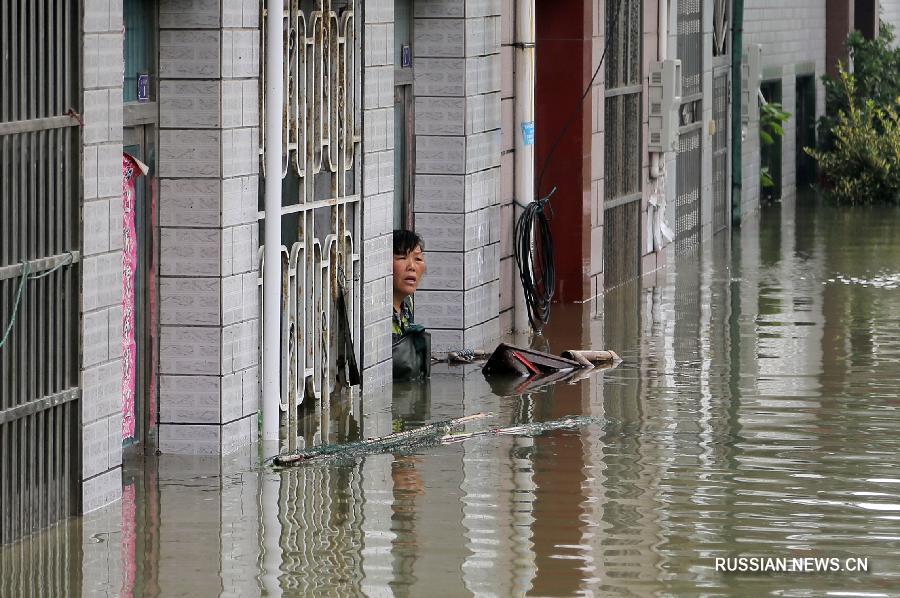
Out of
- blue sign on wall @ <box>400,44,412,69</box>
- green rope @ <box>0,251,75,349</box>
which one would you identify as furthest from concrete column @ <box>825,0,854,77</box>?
green rope @ <box>0,251,75,349</box>

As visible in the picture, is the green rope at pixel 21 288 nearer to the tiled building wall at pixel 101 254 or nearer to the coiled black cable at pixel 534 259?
the tiled building wall at pixel 101 254

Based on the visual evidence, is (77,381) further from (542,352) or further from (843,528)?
(542,352)

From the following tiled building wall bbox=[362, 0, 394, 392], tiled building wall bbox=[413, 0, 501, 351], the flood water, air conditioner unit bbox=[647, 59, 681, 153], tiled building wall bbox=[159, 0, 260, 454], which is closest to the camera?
the flood water

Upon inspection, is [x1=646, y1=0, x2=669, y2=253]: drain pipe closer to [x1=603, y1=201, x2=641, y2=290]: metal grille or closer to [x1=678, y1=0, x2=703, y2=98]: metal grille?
[x1=603, y1=201, x2=641, y2=290]: metal grille

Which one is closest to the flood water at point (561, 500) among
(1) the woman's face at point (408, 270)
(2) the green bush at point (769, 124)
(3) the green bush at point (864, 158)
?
(1) the woman's face at point (408, 270)

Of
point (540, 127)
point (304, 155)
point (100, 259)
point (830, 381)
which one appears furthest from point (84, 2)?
point (540, 127)

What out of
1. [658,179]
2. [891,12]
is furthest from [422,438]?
[891,12]

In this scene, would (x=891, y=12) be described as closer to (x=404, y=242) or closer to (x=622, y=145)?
(x=622, y=145)

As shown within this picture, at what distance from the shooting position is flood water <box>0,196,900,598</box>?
316 inches

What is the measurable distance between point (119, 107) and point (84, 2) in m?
0.57

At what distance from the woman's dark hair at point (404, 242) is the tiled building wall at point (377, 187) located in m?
0.33

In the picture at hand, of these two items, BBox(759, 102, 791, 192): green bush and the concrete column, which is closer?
BBox(759, 102, 791, 192): green bush

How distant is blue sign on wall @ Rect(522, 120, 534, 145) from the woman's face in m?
2.80

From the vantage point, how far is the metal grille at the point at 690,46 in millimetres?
22109
